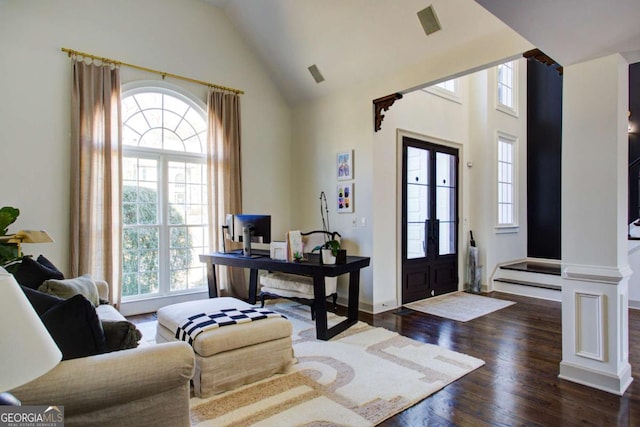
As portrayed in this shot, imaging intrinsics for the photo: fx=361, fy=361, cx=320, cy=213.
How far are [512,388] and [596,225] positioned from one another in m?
1.31

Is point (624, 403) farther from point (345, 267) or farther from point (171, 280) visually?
point (171, 280)

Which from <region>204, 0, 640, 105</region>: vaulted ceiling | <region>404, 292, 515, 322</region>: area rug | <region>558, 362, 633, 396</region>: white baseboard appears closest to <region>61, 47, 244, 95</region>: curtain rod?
<region>204, 0, 640, 105</region>: vaulted ceiling

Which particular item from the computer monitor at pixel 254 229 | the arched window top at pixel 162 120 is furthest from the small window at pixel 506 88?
the arched window top at pixel 162 120

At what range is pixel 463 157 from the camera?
588cm

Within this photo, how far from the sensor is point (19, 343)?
86cm

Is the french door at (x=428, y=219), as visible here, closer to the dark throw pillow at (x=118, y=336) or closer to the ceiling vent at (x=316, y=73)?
the ceiling vent at (x=316, y=73)

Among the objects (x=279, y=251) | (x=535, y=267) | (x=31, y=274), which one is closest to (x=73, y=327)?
(x=31, y=274)

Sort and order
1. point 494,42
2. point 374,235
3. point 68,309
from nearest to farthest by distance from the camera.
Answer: point 68,309, point 494,42, point 374,235

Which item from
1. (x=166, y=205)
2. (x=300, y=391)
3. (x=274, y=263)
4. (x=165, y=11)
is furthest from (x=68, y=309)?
(x=165, y=11)

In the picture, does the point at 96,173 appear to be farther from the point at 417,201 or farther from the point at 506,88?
the point at 506,88

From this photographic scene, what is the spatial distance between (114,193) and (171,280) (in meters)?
1.34

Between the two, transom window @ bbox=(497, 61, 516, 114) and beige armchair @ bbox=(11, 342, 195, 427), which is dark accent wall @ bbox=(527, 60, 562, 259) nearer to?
transom window @ bbox=(497, 61, 516, 114)

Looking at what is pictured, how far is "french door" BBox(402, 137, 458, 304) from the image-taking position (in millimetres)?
5020

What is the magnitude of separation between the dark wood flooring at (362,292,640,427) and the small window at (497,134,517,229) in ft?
8.30
